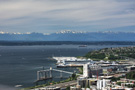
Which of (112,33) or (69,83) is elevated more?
(112,33)

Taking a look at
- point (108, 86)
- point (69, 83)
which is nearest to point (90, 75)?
point (69, 83)

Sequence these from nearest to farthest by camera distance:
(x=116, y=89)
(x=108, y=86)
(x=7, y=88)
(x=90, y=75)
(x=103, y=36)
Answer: (x=116, y=89) → (x=108, y=86) → (x=7, y=88) → (x=90, y=75) → (x=103, y=36)

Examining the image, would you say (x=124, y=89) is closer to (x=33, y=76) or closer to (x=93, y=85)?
(x=93, y=85)

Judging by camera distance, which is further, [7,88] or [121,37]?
[121,37]

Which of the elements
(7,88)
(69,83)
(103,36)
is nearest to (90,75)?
(69,83)

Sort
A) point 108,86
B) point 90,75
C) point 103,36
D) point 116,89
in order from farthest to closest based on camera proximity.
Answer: point 103,36 → point 90,75 → point 108,86 → point 116,89

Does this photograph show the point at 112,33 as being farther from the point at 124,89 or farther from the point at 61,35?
the point at 124,89

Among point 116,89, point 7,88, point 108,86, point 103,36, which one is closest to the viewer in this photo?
point 116,89

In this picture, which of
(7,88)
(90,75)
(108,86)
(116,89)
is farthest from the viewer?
(90,75)

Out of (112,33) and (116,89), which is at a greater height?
(112,33)
